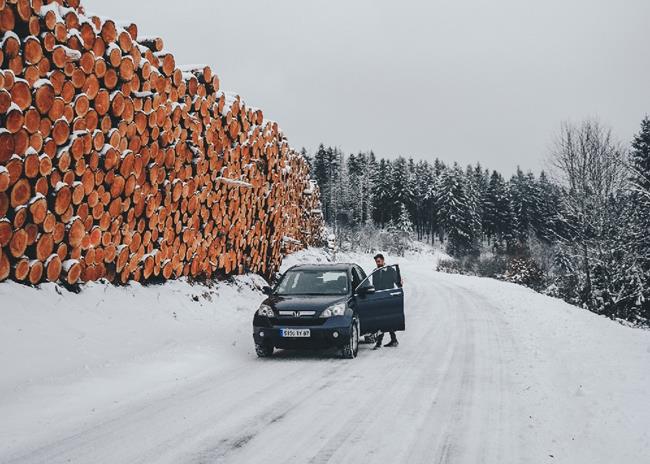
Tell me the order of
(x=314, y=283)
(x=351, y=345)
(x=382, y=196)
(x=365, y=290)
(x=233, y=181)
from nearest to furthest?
(x=351, y=345) < (x=365, y=290) < (x=314, y=283) < (x=233, y=181) < (x=382, y=196)

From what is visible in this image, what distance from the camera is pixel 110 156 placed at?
800 cm

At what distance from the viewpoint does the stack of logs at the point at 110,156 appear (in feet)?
21.0

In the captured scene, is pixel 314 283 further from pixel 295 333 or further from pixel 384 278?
pixel 295 333

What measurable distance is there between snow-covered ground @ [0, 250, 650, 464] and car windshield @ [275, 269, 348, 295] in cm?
114

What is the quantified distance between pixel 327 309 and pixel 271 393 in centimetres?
241

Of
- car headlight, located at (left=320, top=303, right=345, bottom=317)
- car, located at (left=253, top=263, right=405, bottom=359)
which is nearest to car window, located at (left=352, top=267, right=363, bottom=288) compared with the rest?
car, located at (left=253, top=263, right=405, bottom=359)

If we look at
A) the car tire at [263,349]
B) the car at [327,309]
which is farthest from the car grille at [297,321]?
the car tire at [263,349]

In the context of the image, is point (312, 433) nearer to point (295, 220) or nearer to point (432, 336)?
point (432, 336)

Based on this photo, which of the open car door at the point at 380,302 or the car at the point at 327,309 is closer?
the car at the point at 327,309

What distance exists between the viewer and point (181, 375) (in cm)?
705

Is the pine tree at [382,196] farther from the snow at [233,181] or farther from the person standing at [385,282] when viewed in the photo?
the person standing at [385,282]

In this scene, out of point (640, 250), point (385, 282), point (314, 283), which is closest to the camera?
point (314, 283)

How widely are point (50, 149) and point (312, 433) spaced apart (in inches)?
199

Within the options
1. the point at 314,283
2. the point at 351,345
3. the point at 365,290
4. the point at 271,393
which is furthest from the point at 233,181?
the point at 271,393
